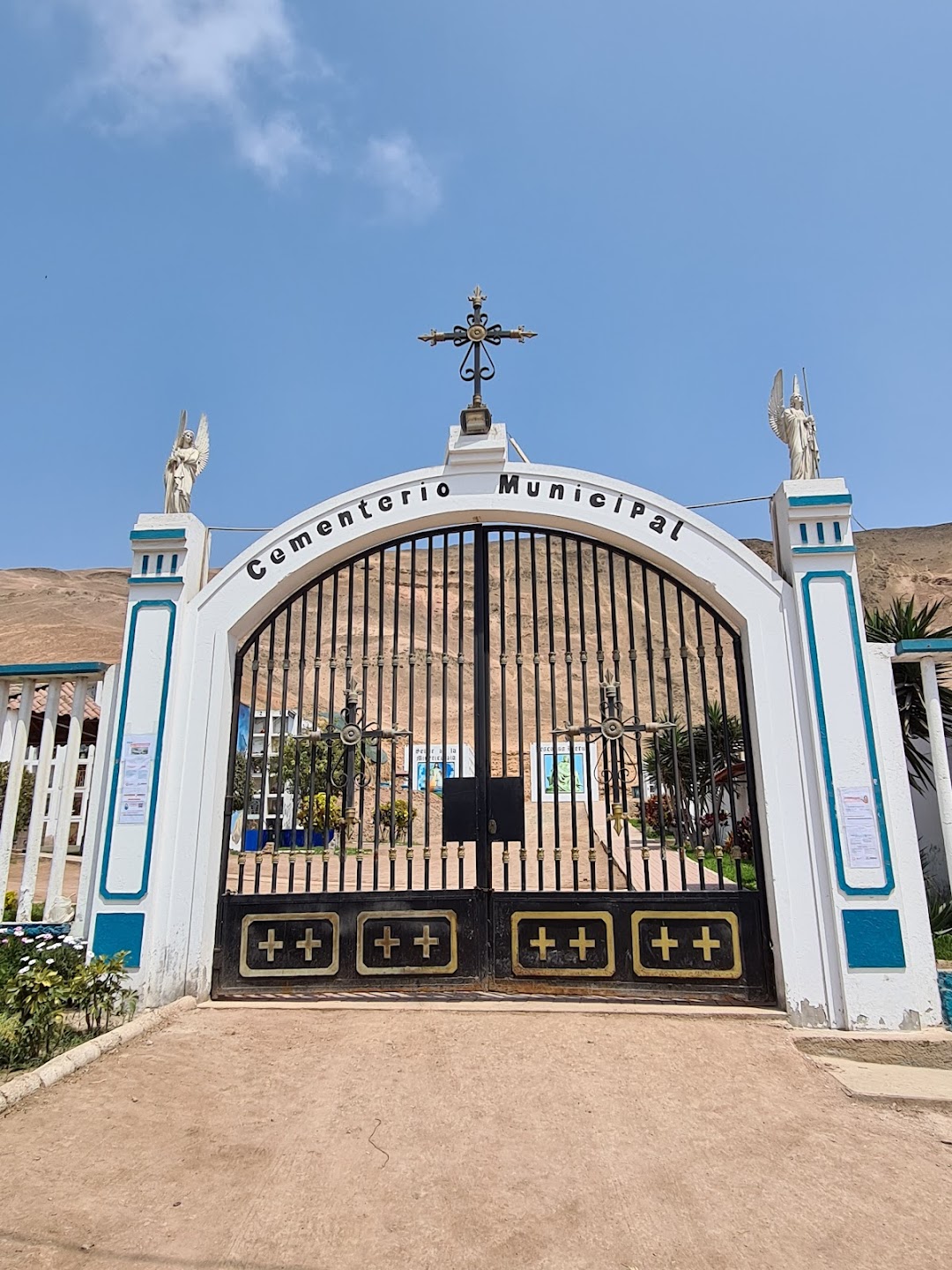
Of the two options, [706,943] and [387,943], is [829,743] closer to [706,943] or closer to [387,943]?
[706,943]

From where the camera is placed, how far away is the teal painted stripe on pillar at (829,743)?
206 inches

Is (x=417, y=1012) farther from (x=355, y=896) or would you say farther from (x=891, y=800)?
(x=891, y=800)

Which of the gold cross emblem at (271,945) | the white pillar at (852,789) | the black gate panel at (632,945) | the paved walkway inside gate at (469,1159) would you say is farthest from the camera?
the gold cross emblem at (271,945)

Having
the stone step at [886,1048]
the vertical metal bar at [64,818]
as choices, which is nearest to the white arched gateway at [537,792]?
the stone step at [886,1048]

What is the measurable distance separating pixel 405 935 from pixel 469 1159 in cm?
262

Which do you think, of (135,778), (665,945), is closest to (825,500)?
(665,945)

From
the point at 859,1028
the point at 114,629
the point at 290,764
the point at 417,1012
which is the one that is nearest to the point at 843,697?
the point at 859,1028

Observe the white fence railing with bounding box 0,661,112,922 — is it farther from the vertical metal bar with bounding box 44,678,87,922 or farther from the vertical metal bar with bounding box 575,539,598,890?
the vertical metal bar with bounding box 575,539,598,890

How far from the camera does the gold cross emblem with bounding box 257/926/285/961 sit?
591cm

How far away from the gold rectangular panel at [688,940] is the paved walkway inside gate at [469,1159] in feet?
2.15

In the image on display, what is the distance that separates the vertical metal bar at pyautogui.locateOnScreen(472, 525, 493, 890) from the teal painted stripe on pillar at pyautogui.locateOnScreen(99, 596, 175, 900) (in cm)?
230

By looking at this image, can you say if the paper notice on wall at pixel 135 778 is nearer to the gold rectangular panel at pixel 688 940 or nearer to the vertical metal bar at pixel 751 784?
the gold rectangular panel at pixel 688 940

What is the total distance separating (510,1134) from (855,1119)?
1631 mm

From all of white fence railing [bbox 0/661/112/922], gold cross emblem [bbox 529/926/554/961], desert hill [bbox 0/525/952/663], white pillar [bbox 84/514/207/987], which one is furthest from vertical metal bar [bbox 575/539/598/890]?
desert hill [bbox 0/525/952/663]
